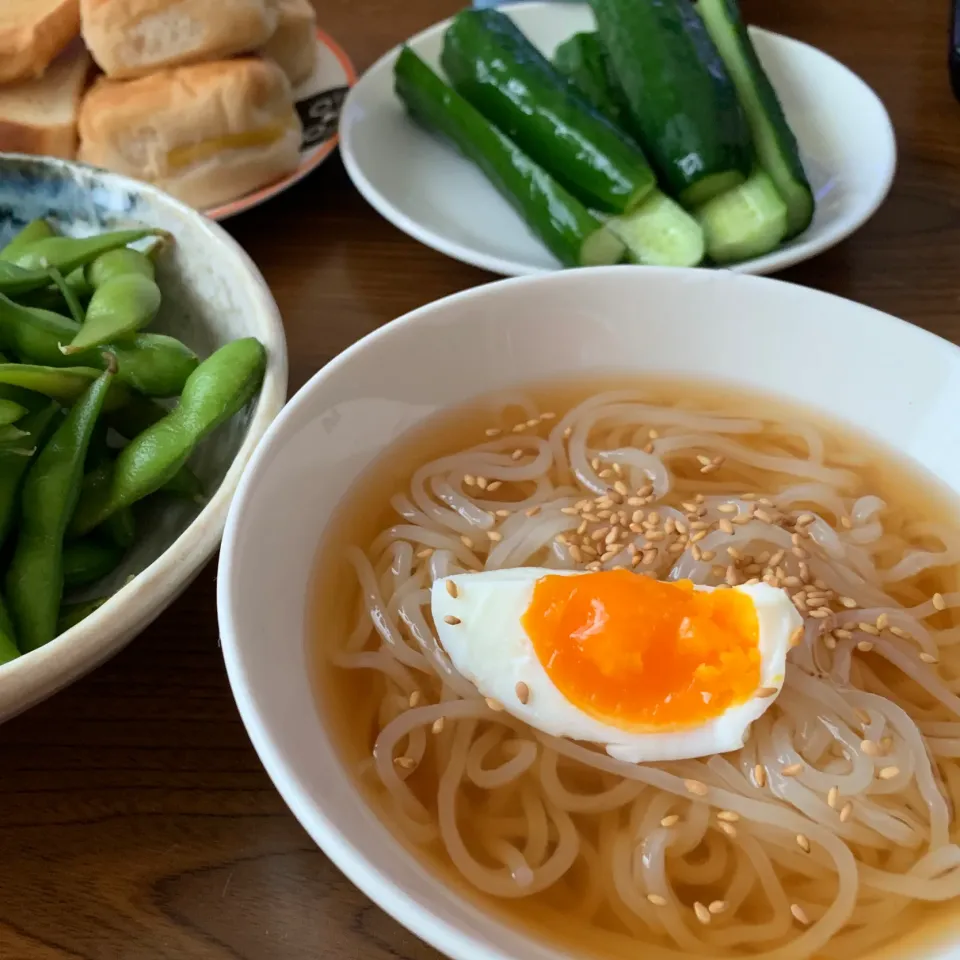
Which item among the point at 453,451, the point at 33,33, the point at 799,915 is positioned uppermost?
the point at 33,33

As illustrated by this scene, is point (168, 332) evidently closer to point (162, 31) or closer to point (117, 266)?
point (117, 266)

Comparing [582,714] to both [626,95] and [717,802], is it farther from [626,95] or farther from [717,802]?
[626,95]

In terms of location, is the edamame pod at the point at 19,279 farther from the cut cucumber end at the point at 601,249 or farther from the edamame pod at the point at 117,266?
the cut cucumber end at the point at 601,249

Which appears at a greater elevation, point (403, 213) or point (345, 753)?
point (403, 213)

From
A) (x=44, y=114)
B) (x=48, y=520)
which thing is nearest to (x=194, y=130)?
(x=44, y=114)

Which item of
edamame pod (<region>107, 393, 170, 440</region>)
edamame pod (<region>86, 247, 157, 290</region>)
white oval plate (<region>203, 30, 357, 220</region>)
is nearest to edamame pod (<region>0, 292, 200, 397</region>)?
edamame pod (<region>107, 393, 170, 440</region>)

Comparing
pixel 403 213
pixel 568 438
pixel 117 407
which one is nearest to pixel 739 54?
pixel 403 213
